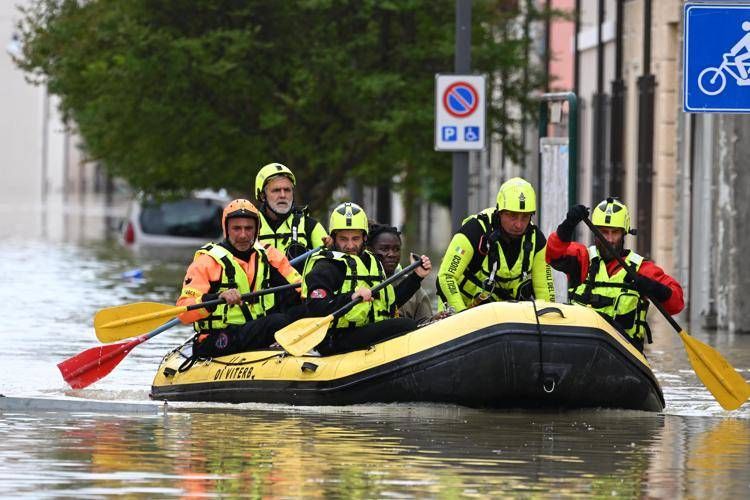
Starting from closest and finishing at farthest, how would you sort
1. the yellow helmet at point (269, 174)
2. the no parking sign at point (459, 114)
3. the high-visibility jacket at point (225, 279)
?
the high-visibility jacket at point (225, 279), the yellow helmet at point (269, 174), the no parking sign at point (459, 114)

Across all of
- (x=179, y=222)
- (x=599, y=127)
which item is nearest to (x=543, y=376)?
(x=599, y=127)

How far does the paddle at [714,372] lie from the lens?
14.5 meters

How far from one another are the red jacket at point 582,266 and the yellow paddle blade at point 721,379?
36cm

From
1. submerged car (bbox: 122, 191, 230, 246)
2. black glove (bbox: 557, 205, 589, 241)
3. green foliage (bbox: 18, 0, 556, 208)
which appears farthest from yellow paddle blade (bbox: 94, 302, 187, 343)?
submerged car (bbox: 122, 191, 230, 246)

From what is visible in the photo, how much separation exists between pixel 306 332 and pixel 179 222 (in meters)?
33.1

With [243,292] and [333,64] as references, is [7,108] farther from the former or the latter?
[243,292]

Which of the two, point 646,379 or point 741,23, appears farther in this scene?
point 741,23

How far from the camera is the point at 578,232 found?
32.5 m

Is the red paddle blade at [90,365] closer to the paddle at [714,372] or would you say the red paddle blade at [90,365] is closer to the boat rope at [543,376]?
the boat rope at [543,376]

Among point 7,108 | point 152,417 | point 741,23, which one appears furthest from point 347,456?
point 7,108

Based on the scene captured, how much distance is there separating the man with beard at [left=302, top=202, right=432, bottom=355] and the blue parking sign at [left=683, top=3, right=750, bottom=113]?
2.24 m

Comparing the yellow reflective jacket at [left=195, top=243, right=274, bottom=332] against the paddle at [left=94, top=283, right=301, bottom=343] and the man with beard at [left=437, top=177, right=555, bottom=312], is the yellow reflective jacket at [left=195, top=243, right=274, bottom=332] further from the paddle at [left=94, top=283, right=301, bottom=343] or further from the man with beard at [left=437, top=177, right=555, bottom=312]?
the man with beard at [left=437, top=177, right=555, bottom=312]

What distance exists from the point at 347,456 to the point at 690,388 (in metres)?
5.54

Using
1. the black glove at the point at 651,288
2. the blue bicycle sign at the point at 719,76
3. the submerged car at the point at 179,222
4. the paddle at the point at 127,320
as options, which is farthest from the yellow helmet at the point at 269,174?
the submerged car at the point at 179,222
